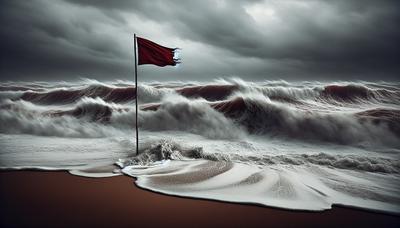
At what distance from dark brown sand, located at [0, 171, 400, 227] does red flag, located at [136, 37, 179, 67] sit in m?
1.91

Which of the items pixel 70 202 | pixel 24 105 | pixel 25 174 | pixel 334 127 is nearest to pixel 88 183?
pixel 70 202

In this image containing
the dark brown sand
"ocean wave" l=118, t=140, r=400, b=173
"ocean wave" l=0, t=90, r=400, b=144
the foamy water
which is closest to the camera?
the dark brown sand

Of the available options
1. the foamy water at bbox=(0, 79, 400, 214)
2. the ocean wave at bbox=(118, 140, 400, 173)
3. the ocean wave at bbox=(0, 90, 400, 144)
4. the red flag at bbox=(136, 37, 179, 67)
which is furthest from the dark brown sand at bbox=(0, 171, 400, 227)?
the ocean wave at bbox=(0, 90, 400, 144)

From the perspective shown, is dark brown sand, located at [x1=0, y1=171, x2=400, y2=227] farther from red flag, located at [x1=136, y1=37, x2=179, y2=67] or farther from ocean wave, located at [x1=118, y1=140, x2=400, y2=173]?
red flag, located at [x1=136, y1=37, x2=179, y2=67]

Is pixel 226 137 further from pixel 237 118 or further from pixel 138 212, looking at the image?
pixel 138 212

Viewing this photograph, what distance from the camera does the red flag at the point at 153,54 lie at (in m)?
4.05

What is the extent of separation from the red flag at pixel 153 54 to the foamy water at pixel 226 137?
131 centimetres

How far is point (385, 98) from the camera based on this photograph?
789 centimetres

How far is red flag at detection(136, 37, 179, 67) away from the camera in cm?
405

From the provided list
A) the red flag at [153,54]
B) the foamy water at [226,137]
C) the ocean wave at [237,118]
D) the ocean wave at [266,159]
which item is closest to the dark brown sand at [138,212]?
the foamy water at [226,137]

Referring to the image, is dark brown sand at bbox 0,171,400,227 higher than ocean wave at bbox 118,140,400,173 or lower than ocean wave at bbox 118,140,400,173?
lower

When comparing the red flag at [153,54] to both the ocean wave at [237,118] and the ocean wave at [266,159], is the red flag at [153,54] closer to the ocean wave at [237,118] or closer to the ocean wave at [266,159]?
the ocean wave at [266,159]

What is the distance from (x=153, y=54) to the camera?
408 centimetres

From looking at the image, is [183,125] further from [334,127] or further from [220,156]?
[334,127]
